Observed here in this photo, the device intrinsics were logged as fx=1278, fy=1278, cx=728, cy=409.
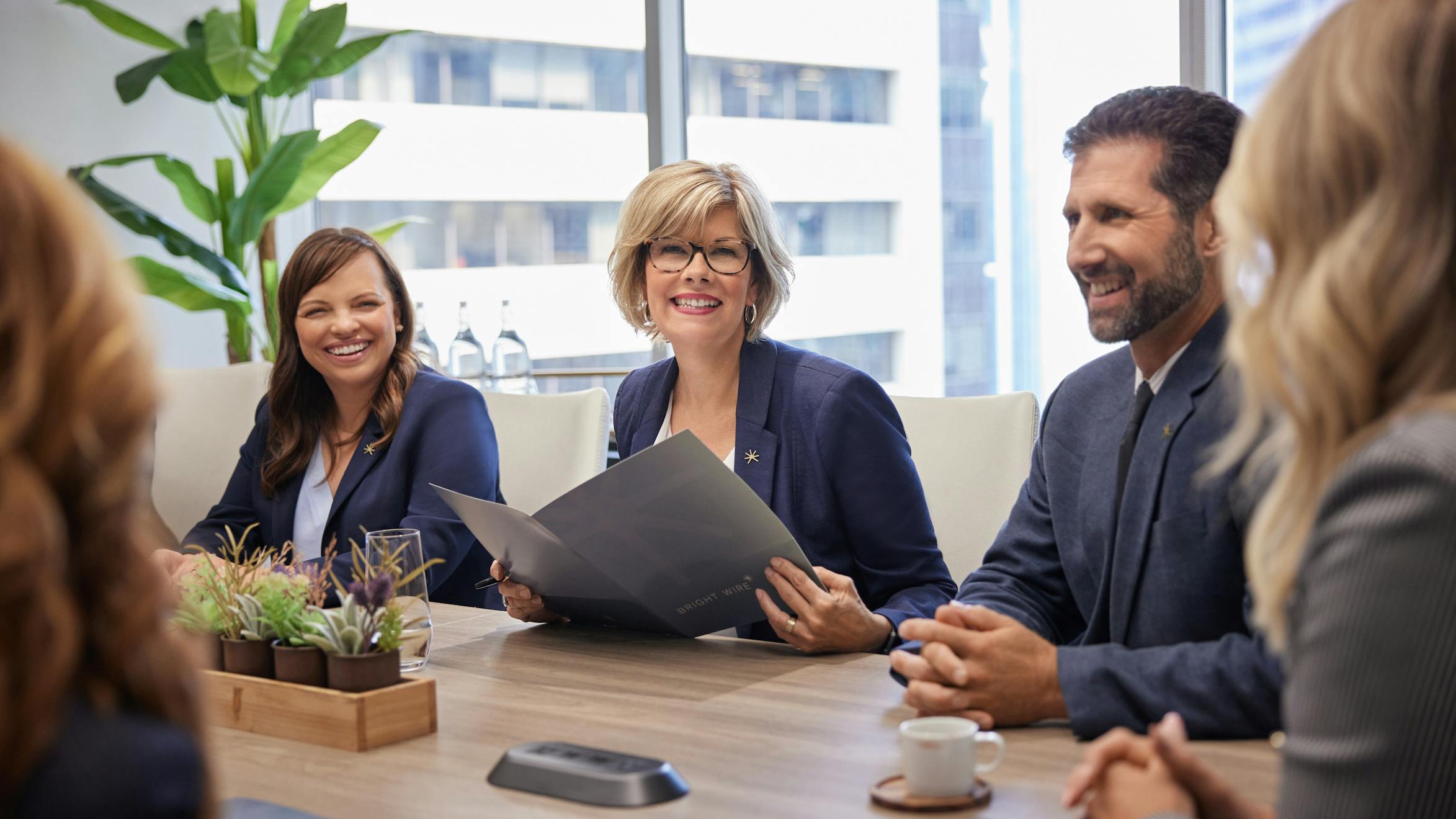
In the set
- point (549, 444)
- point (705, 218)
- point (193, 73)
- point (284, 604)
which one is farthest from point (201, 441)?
point (284, 604)

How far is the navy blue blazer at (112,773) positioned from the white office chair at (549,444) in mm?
1851

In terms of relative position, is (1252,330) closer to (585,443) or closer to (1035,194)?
(585,443)

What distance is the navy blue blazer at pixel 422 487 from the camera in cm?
229

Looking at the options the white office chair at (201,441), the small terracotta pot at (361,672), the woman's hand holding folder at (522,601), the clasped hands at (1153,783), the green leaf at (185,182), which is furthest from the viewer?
the green leaf at (185,182)

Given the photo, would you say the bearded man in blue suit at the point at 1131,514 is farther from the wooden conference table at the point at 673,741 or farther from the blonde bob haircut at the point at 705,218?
the blonde bob haircut at the point at 705,218

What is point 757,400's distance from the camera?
216 cm

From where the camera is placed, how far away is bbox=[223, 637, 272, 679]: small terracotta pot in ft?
4.83

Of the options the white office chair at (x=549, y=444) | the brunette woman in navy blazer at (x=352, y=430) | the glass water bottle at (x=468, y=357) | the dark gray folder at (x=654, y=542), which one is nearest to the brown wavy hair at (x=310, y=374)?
the brunette woman in navy blazer at (x=352, y=430)

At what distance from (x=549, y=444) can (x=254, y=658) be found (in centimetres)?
116

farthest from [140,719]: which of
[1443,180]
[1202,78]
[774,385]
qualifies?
[1202,78]

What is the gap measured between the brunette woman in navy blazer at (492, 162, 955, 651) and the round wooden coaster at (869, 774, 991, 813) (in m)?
0.64

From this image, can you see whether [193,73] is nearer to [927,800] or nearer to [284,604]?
[284,604]

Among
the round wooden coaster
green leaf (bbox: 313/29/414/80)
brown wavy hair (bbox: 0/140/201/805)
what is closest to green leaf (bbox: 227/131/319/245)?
green leaf (bbox: 313/29/414/80)

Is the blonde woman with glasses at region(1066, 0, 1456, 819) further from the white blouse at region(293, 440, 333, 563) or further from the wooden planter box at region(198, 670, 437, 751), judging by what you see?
the white blouse at region(293, 440, 333, 563)
